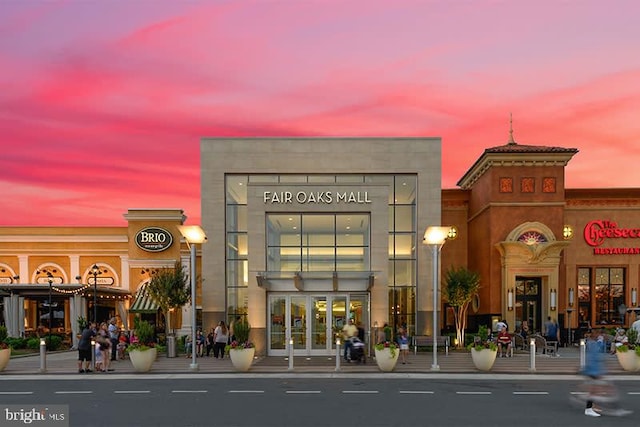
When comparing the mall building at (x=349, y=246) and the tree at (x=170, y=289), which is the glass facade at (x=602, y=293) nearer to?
the mall building at (x=349, y=246)

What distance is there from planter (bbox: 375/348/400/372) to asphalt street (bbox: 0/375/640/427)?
1.31 meters

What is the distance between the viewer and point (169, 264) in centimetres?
4406

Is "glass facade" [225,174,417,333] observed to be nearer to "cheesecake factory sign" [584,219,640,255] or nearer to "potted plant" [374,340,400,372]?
"potted plant" [374,340,400,372]

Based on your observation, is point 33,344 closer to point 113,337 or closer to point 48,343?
point 48,343

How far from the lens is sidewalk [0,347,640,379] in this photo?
21.3 m

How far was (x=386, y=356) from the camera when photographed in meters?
20.9

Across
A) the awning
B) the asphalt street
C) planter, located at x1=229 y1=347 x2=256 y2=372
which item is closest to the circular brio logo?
the awning

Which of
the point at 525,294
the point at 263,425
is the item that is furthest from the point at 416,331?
the point at 263,425

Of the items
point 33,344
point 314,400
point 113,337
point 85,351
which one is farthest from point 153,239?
point 314,400

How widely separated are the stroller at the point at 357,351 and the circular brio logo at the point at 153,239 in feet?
79.5

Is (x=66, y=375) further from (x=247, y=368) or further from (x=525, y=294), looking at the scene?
(x=525, y=294)

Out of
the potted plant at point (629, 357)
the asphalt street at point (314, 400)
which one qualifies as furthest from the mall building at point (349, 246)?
the potted plant at point (629, 357)

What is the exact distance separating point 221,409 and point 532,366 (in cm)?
1173

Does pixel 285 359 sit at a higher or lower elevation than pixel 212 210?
lower
